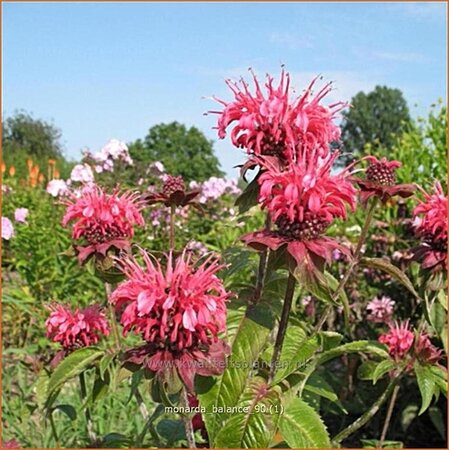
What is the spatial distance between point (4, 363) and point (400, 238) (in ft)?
7.18

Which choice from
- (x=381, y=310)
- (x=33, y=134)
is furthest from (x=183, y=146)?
(x=381, y=310)

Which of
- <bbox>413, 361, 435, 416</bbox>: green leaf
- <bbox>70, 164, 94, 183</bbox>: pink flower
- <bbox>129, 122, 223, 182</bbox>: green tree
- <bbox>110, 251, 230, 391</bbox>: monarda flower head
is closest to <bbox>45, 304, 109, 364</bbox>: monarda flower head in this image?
<bbox>110, 251, 230, 391</bbox>: monarda flower head

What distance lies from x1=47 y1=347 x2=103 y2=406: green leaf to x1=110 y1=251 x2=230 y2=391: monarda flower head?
0.30 m

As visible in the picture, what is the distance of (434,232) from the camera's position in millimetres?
1721

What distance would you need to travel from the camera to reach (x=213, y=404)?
1300mm

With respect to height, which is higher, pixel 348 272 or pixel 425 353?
pixel 348 272

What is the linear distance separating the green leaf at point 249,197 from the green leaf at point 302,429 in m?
0.42

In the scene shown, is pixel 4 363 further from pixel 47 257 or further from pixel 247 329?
pixel 247 329

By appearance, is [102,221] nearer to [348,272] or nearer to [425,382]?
[348,272]

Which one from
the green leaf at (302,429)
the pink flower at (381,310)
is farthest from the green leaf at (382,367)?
the pink flower at (381,310)

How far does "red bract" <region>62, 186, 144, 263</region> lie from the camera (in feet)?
5.38

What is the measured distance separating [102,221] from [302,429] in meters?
0.67

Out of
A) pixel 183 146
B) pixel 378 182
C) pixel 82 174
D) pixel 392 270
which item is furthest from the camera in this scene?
pixel 183 146

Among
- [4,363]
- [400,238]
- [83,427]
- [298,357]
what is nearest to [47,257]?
[4,363]
